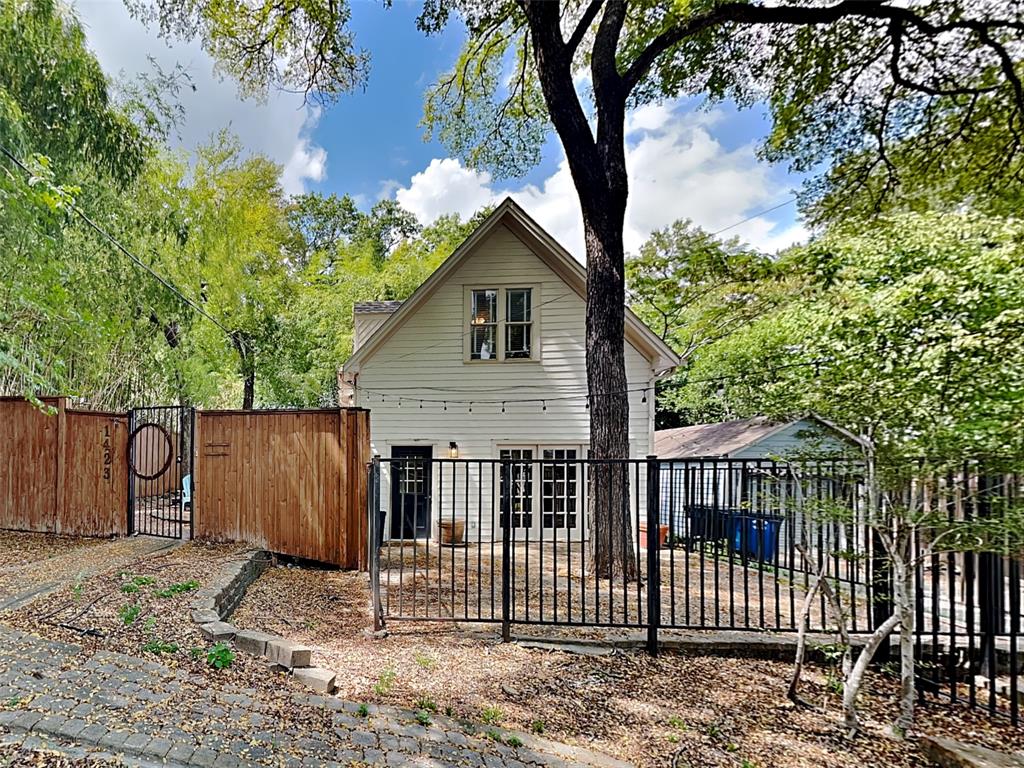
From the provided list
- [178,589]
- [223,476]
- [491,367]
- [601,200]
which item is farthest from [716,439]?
[178,589]

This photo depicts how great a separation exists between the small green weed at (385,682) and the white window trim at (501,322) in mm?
6672

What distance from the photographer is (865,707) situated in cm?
337

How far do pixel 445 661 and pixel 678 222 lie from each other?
17.3m

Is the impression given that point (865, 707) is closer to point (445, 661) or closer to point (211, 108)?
point (445, 661)

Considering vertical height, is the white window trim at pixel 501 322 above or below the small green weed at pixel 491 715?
above

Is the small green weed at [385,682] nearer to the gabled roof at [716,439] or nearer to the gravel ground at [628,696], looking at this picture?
the gravel ground at [628,696]

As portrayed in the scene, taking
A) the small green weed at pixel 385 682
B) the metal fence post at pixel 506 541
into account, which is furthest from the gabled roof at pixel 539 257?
the small green weed at pixel 385 682

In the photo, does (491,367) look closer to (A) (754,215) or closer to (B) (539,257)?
(B) (539,257)

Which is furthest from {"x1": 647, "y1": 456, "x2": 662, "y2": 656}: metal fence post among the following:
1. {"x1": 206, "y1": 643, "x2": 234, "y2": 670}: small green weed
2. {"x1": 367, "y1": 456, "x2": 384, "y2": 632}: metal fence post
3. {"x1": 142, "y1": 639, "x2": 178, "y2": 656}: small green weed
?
{"x1": 142, "y1": 639, "x2": 178, "y2": 656}: small green weed

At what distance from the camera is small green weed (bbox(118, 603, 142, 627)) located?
3.64m

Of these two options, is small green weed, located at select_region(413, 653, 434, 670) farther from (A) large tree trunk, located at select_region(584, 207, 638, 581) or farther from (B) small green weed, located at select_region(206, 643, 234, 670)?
(A) large tree trunk, located at select_region(584, 207, 638, 581)

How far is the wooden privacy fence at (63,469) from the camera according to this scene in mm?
6816

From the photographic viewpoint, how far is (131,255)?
7.83 m

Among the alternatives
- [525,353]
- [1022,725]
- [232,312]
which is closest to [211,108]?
[232,312]
